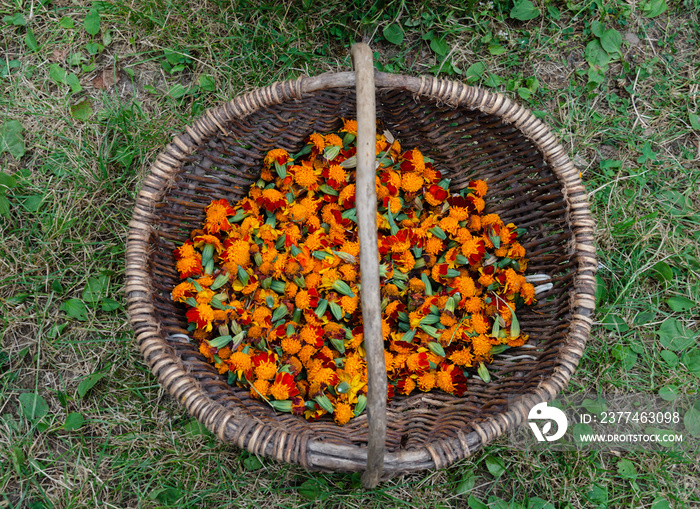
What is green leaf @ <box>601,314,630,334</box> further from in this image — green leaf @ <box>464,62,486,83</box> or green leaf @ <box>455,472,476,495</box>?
green leaf @ <box>464,62,486,83</box>

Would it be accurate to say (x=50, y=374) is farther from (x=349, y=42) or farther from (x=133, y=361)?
(x=349, y=42)

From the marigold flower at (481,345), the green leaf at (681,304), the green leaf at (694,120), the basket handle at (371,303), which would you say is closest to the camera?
the basket handle at (371,303)

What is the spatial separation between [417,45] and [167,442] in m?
1.58

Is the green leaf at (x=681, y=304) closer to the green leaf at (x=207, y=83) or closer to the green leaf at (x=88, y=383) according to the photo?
the green leaf at (x=207, y=83)

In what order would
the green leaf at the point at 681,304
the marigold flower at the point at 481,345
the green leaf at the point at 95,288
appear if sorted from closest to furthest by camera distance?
the marigold flower at the point at 481,345
the green leaf at the point at 95,288
the green leaf at the point at 681,304

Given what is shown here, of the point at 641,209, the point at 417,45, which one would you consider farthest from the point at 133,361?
the point at 641,209

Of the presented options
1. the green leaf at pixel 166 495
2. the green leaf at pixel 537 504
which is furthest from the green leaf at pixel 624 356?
the green leaf at pixel 166 495

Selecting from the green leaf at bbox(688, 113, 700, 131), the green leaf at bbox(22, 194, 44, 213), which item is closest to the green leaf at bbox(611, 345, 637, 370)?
the green leaf at bbox(688, 113, 700, 131)

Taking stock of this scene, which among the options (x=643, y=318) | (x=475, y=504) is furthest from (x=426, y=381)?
(x=643, y=318)

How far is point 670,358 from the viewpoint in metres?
1.74

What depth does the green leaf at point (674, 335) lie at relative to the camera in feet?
5.74

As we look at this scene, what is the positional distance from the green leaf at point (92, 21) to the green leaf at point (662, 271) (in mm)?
2098

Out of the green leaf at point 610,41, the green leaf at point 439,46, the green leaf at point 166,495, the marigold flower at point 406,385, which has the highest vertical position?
the green leaf at point 610,41

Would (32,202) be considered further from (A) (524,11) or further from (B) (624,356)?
(B) (624,356)
